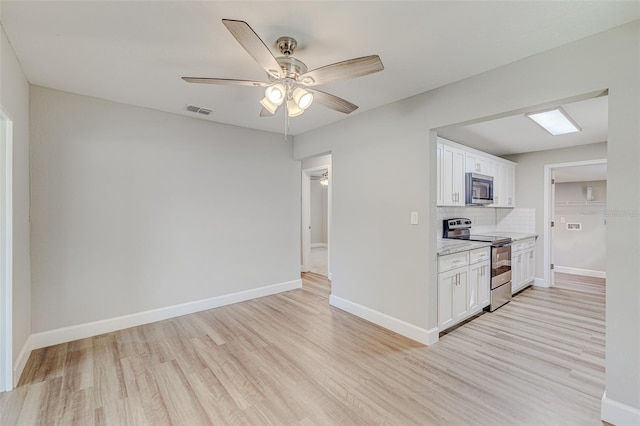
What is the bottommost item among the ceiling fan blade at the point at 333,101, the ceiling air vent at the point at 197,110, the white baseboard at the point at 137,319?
the white baseboard at the point at 137,319

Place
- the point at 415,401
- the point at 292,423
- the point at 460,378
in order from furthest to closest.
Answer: the point at 460,378 → the point at 415,401 → the point at 292,423

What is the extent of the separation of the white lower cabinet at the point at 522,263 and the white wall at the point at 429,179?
7.60 feet

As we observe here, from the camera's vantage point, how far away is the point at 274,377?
231 centimetres

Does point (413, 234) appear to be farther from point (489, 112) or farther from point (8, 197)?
point (8, 197)

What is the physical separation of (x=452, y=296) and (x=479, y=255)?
0.78 m

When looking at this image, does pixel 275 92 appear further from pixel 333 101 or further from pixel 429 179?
pixel 429 179

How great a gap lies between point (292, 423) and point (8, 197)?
2.59 m

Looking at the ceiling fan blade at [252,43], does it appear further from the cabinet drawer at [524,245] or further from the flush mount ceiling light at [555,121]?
the cabinet drawer at [524,245]

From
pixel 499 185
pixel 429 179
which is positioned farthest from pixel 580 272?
pixel 429 179

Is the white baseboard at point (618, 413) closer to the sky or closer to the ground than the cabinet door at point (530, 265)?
closer to the ground

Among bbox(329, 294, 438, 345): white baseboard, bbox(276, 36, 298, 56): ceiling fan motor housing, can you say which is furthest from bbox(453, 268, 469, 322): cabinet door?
bbox(276, 36, 298, 56): ceiling fan motor housing

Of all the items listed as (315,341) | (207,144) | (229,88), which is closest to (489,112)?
(229,88)

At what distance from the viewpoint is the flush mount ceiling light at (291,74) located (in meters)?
1.64

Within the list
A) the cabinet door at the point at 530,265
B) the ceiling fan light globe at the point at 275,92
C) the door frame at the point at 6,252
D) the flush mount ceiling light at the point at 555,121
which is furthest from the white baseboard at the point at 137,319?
the cabinet door at the point at 530,265
